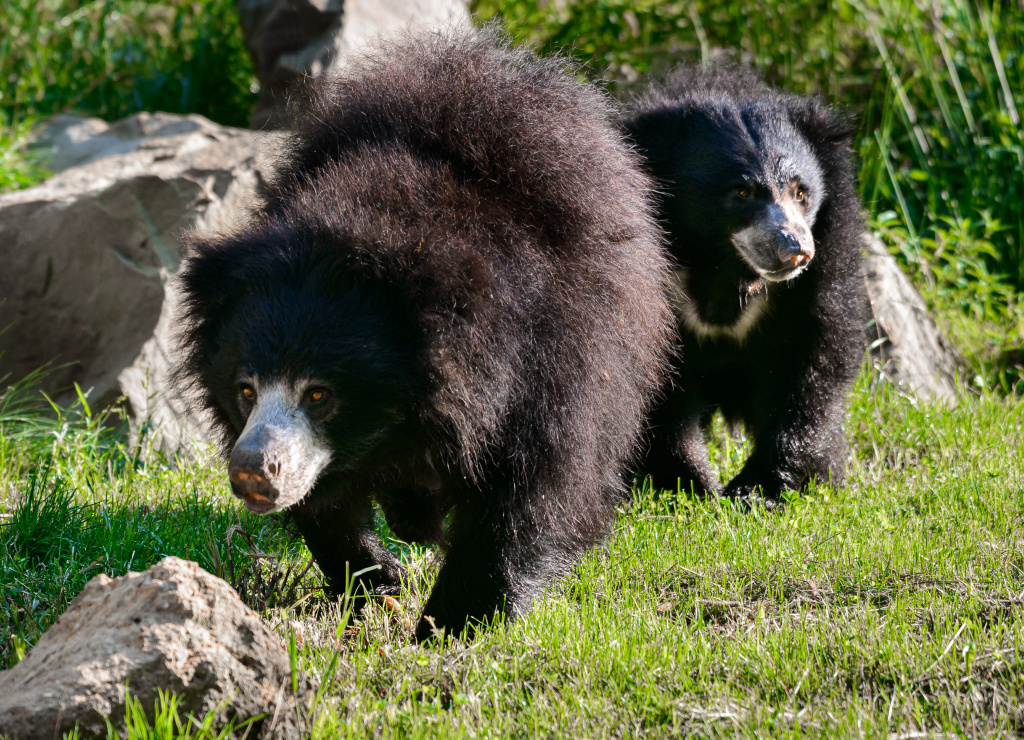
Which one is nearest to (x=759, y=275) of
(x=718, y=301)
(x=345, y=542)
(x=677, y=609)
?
(x=718, y=301)

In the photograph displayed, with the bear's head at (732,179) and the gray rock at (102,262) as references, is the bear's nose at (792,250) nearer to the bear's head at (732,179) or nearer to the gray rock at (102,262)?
the bear's head at (732,179)

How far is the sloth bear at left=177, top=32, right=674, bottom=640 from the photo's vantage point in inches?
101

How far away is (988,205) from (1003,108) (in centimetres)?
60

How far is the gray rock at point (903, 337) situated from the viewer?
509 centimetres

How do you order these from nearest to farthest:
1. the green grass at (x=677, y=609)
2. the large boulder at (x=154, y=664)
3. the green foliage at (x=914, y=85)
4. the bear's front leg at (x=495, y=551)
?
the large boulder at (x=154, y=664) → the green grass at (x=677, y=609) → the bear's front leg at (x=495, y=551) → the green foliage at (x=914, y=85)

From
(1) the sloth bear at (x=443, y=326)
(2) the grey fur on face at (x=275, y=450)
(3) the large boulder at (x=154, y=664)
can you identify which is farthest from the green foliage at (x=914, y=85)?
(3) the large boulder at (x=154, y=664)

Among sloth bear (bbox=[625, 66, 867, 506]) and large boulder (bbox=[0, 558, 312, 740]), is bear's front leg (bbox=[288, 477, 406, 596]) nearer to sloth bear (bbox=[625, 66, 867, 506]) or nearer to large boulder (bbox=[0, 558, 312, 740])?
large boulder (bbox=[0, 558, 312, 740])

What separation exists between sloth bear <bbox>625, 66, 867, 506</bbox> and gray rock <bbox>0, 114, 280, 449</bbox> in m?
2.19

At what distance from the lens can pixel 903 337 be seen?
5.20 m

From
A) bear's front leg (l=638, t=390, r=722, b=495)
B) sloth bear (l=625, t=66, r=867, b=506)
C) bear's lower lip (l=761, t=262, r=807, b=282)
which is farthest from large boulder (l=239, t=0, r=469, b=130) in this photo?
bear's lower lip (l=761, t=262, r=807, b=282)

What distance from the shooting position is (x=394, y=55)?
11.2 ft

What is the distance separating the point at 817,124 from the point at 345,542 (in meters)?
2.31

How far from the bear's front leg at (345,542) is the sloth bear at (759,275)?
4.23 feet

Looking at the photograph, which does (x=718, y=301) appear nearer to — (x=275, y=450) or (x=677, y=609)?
(x=677, y=609)
